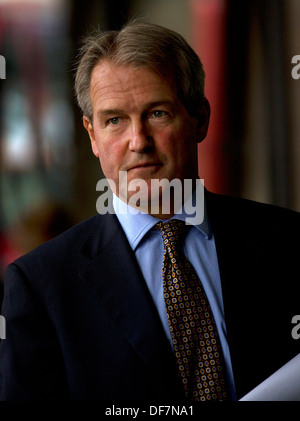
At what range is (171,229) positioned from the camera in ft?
3.89

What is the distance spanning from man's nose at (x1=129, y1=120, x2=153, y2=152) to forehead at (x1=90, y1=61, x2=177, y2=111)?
55 mm

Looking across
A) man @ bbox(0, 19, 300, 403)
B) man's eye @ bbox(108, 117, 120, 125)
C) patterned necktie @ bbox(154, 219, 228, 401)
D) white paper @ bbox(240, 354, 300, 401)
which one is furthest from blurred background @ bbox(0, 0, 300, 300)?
white paper @ bbox(240, 354, 300, 401)

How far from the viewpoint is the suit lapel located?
1048 millimetres

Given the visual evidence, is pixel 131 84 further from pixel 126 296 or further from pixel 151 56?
pixel 126 296

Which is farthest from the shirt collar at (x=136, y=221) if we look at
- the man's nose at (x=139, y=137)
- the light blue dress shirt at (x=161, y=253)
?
the man's nose at (x=139, y=137)

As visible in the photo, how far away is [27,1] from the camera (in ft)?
5.24

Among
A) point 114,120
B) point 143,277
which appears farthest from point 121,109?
point 143,277

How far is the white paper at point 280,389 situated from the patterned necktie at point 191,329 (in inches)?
3.5

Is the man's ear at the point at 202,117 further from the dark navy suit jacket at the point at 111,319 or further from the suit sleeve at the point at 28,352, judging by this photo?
the suit sleeve at the point at 28,352

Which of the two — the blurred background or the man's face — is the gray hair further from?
the blurred background

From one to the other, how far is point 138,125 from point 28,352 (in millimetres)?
530

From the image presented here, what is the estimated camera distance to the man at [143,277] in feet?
3.48
